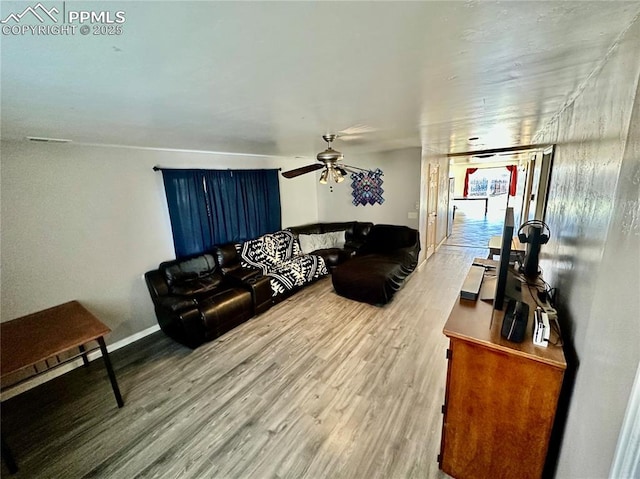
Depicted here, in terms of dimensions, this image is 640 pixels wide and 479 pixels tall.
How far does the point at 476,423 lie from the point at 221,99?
2328 millimetres

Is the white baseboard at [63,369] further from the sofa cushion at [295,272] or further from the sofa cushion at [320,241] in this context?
the sofa cushion at [320,241]

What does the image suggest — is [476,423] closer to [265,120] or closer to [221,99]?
[221,99]

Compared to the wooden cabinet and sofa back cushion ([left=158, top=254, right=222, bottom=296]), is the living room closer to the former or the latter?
the wooden cabinet

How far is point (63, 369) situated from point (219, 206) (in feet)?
8.22

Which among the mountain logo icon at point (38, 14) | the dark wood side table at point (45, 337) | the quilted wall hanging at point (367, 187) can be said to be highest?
the mountain logo icon at point (38, 14)

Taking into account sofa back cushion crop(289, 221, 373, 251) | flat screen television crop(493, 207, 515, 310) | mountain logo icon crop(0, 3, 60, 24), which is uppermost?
mountain logo icon crop(0, 3, 60, 24)

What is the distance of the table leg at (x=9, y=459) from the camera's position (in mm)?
1668

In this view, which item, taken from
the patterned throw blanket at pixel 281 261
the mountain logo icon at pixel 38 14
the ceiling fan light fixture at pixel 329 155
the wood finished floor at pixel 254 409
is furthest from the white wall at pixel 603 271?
Result: the patterned throw blanket at pixel 281 261

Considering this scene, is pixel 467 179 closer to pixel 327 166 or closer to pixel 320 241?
pixel 320 241

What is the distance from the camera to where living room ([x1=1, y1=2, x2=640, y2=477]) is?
81 centimetres

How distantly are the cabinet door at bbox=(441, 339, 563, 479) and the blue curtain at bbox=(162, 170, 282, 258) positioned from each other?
343 centimetres

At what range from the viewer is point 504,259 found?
1393 millimetres

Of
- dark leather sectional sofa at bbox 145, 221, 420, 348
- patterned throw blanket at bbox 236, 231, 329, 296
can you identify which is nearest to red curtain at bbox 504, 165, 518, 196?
dark leather sectional sofa at bbox 145, 221, 420, 348

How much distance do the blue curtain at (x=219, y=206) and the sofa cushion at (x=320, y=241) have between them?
0.59 metres
